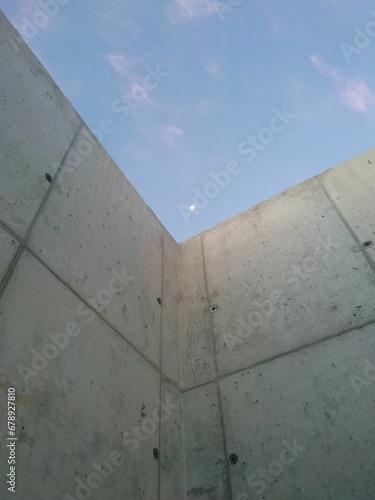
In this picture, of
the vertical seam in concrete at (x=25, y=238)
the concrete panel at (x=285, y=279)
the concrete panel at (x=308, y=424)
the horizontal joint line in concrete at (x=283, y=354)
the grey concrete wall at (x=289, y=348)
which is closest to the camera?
the vertical seam in concrete at (x=25, y=238)

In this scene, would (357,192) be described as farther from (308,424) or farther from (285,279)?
(308,424)

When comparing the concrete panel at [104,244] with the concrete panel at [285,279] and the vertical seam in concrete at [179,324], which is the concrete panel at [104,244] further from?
the concrete panel at [285,279]

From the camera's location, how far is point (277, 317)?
2.40 meters

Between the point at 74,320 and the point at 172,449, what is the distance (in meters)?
1.01

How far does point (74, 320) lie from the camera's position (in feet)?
5.85

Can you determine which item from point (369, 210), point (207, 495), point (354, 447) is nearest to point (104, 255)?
point (207, 495)

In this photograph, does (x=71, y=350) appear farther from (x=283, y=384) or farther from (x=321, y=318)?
(x=321, y=318)

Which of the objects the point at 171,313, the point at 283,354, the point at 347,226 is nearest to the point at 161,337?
the point at 171,313

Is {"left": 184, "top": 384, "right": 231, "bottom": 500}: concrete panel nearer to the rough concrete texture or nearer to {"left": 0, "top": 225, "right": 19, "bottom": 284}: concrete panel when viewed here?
the rough concrete texture

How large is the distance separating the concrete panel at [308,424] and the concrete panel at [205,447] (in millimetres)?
66

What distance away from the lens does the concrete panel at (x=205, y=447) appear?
1949 millimetres

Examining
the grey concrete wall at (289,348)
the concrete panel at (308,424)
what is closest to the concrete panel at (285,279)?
the grey concrete wall at (289,348)

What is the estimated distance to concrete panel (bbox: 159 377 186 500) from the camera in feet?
6.37

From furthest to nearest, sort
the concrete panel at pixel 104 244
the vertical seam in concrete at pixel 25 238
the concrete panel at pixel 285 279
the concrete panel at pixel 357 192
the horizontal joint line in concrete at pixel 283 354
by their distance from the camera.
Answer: the concrete panel at pixel 357 192 < the concrete panel at pixel 285 279 < the horizontal joint line in concrete at pixel 283 354 < the concrete panel at pixel 104 244 < the vertical seam in concrete at pixel 25 238
